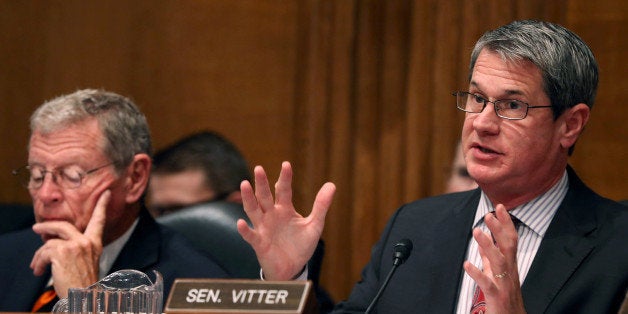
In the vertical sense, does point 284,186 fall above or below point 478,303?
above

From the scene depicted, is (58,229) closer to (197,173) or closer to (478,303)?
(478,303)

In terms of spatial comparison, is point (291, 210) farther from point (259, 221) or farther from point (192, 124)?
point (192, 124)

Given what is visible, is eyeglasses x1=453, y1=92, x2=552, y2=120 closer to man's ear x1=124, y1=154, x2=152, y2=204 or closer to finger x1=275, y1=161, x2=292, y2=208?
finger x1=275, y1=161, x2=292, y2=208

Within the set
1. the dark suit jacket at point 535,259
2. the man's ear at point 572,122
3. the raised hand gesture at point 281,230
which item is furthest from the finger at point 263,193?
the man's ear at point 572,122

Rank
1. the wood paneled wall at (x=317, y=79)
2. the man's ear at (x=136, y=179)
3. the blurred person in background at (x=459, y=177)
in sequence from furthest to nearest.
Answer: the wood paneled wall at (x=317, y=79) → the blurred person in background at (x=459, y=177) → the man's ear at (x=136, y=179)

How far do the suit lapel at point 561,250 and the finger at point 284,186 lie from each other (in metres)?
0.60

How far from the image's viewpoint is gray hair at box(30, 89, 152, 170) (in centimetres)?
338

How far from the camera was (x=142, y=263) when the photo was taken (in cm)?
326

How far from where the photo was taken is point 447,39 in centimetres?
461

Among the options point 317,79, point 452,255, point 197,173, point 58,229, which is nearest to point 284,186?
point 452,255

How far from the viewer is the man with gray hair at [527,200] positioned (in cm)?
254

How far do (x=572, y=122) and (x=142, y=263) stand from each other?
1.35 meters

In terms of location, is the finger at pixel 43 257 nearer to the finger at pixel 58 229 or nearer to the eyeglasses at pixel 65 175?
the finger at pixel 58 229

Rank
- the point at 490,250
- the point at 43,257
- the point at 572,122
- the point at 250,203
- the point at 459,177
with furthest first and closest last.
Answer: the point at 459,177, the point at 43,257, the point at 572,122, the point at 250,203, the point at 490,250
